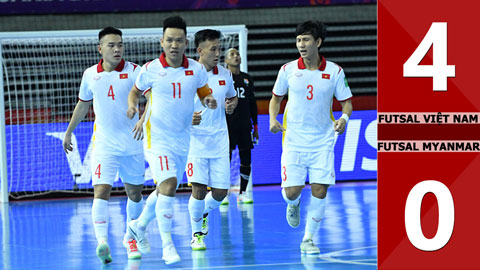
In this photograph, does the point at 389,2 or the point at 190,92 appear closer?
the point at 389,2

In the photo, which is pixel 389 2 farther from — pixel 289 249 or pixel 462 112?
pixel 289 249

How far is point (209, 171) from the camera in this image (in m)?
7.77

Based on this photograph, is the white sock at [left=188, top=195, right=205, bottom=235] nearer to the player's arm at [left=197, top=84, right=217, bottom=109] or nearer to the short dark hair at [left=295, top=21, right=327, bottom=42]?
the player's arm at [left=197, top=84, right=217, bottom=109]

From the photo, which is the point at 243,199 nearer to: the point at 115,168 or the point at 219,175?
the point at 219,175

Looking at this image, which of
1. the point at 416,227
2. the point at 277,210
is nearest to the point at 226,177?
the point at 277,210

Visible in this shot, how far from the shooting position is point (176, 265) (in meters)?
6.67

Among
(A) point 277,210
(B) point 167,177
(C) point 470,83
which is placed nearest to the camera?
(C) point 470,83

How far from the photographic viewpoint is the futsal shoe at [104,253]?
21.6ft

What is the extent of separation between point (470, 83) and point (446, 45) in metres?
0.17

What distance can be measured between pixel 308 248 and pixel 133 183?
160 centimetres

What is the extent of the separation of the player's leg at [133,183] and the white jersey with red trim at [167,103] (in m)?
0.41

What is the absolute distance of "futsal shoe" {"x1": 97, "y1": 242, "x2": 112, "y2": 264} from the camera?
259 inches

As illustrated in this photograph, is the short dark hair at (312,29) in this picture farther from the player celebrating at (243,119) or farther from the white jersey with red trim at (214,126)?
the player celebrating at (243,119)

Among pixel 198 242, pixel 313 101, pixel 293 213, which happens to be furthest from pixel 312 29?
pixel 198 242
